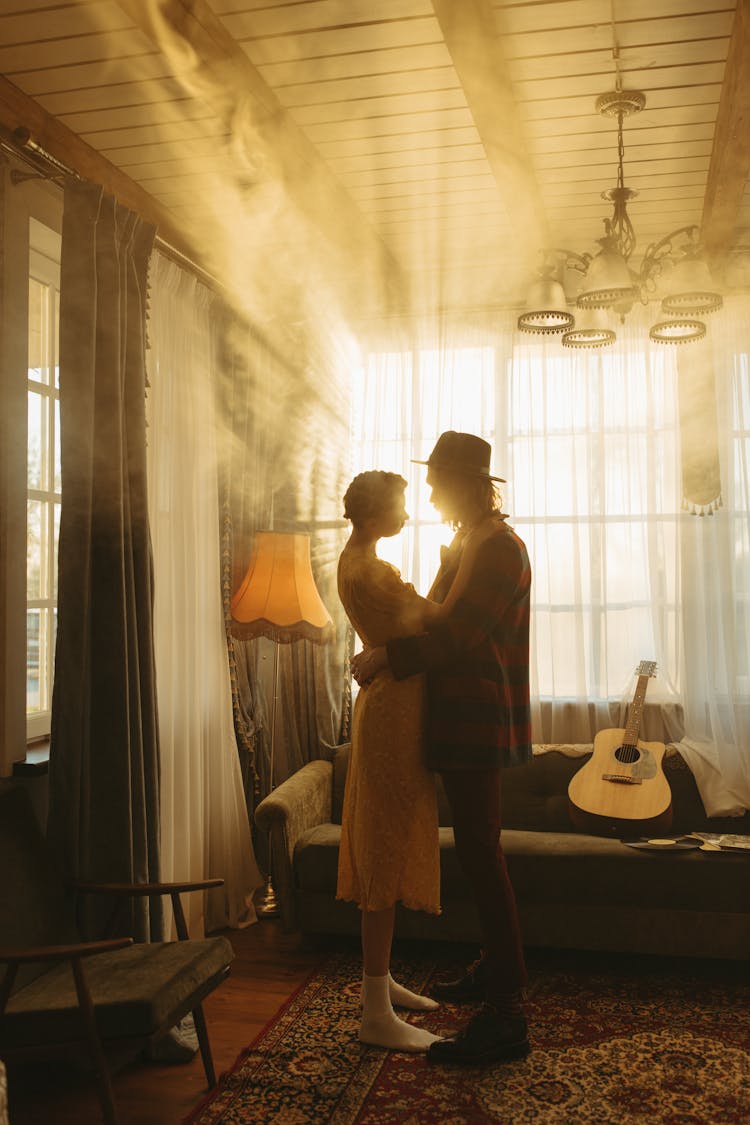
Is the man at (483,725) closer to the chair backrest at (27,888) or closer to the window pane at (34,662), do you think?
the chair backrest at (27,888)

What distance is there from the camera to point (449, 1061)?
234 centimetres

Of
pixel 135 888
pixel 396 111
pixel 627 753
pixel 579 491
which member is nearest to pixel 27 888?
pixel 135 888

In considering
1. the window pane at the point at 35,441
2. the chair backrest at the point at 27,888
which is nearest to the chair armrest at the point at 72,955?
the chair backrest at the point at 27,888

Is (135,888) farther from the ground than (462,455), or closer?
closer

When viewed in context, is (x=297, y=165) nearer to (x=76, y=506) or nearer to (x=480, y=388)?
(x=76, y=506)

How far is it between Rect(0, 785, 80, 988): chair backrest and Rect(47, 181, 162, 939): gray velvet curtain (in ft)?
0.19

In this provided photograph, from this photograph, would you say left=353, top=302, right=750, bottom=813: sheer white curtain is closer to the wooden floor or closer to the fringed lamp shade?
the fringed lamp shade

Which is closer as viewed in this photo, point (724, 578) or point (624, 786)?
point (624, 786)

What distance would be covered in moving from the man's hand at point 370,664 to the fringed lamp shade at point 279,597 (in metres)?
1.00

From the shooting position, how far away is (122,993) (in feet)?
6.68

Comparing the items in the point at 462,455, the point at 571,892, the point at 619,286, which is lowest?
the point at 571,892

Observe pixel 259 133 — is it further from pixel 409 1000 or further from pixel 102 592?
pixel 409 1000

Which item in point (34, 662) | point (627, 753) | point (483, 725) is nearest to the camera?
point (483, 725)

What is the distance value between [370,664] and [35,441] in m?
1.42
